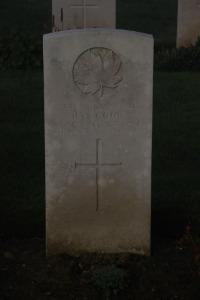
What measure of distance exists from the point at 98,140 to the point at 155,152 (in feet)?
7.69

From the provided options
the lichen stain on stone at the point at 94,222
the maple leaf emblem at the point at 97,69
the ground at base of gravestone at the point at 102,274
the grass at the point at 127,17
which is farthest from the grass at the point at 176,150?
the grass at the point at 127,17

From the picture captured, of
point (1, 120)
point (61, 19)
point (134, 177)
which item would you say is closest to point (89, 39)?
point (134, 177)

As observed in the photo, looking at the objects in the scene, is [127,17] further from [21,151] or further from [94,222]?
[94,222]

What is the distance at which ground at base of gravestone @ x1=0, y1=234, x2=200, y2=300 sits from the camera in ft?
15.4

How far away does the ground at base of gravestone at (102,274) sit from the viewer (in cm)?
470

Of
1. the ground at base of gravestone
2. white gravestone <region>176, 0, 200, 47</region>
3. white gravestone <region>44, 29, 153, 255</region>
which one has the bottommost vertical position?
the ground at base of gravestone

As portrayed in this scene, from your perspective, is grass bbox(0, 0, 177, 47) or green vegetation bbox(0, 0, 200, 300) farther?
grass bbox(0, 0, 177, 47)

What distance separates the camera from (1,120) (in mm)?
8336

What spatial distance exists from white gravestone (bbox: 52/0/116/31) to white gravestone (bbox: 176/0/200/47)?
3.68ft

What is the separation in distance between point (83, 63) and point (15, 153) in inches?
99.5

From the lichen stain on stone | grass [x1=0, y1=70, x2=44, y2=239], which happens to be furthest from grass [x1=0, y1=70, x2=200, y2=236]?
the lichen stain on stone

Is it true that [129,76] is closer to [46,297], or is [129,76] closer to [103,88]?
[103,88]

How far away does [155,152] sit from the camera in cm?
723

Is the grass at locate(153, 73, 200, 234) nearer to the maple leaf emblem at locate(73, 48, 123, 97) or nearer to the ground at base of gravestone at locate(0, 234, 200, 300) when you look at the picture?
the ground at base of gravestone at locate(0, 234, 200, 300)
